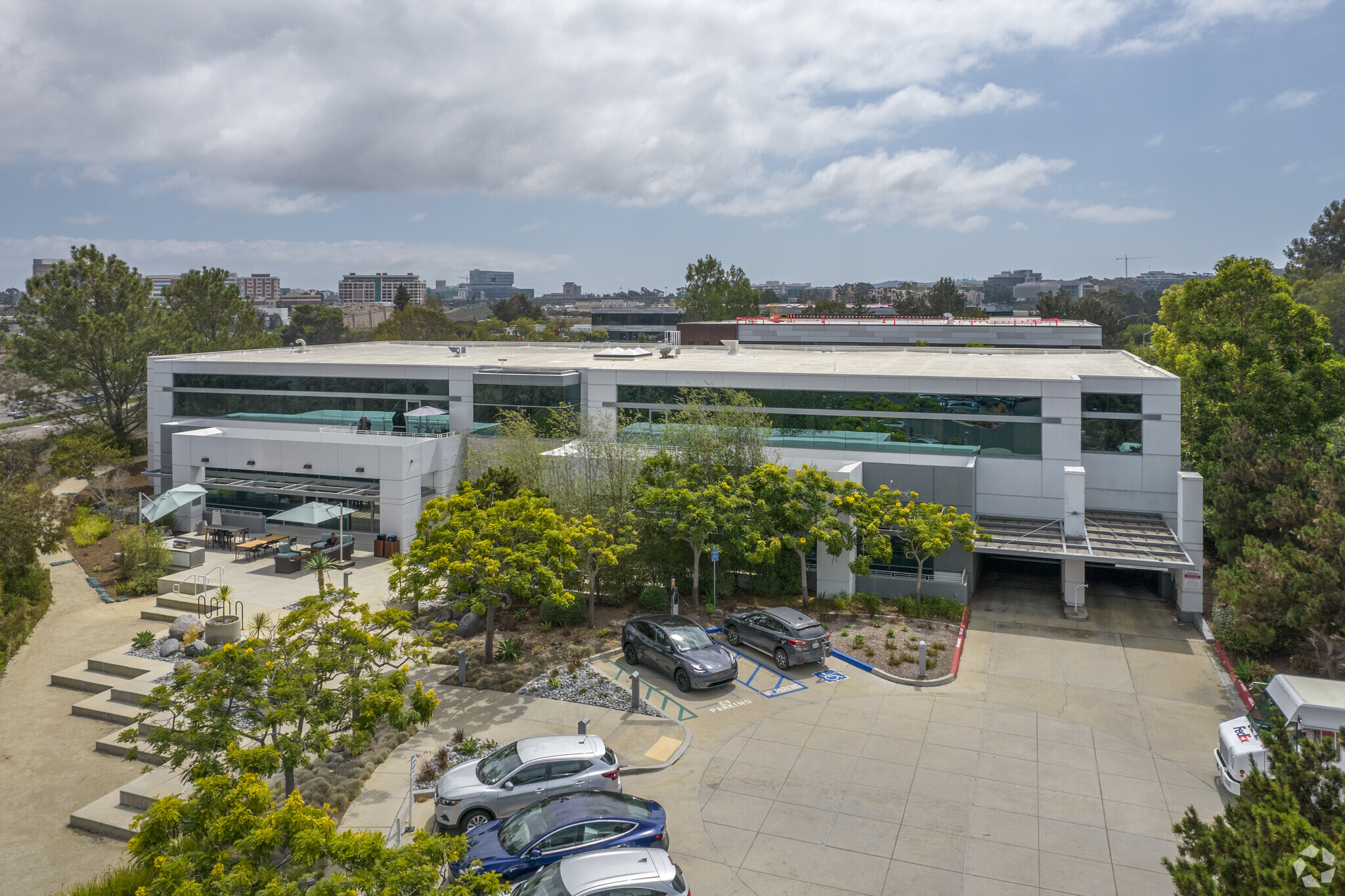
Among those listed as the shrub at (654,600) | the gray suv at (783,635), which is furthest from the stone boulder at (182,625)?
the gray suv at (783,635)

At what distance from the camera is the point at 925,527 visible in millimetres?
27000

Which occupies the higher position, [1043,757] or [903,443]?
[903,443]

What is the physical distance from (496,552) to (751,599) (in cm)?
996

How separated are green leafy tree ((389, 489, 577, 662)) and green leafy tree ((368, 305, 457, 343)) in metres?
82.6

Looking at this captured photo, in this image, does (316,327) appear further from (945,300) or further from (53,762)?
(53,762)

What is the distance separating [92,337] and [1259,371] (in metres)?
59.4

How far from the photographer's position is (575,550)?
23609mm

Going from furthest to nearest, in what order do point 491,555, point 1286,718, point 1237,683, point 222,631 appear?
point 222,631 → point 1237,683 → point 491,555 → point 1286,718

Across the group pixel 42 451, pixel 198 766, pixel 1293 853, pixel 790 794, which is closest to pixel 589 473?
pixel 790 794

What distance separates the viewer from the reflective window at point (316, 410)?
40.2m

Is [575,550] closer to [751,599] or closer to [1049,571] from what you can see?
[751,599]

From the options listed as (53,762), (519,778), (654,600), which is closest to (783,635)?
(654,600)

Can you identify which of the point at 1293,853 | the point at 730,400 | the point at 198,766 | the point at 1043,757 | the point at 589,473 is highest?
the point at 730,400

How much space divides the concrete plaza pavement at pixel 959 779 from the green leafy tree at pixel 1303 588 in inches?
78.1
